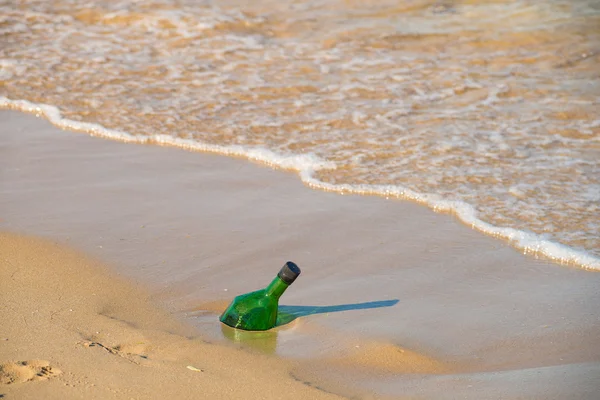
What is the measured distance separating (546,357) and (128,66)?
16.4 ft

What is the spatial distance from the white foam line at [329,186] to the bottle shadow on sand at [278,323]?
37.5 inches

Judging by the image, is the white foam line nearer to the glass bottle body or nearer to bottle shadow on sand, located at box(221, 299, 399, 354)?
bottle shadow on sand, located at box(221, 299, 399, 354)

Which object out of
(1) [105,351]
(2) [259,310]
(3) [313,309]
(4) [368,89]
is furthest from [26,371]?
(4) [368,89]

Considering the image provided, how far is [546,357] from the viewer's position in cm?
280

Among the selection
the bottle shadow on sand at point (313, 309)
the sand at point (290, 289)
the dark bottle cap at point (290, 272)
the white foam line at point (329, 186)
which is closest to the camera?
the sand at point (290, 289)

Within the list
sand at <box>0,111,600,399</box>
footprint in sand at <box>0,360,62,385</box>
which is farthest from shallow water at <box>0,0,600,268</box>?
footprint in sand at <box>0,360,62,385</box>

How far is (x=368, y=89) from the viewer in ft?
20.6

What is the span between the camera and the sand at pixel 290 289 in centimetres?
259

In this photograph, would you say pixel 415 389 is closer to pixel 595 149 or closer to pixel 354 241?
pixel 354 241

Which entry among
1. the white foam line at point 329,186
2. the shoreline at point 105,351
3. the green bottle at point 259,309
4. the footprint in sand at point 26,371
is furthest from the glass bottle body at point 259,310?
the white foam line at point 329,186

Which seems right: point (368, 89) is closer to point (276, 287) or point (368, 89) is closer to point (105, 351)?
point (276, 287)

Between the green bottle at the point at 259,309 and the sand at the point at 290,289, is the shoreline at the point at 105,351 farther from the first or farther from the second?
the green bottle at the point at 259,309

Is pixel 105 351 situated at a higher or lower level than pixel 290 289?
higher

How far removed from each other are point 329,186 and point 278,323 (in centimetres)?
163
